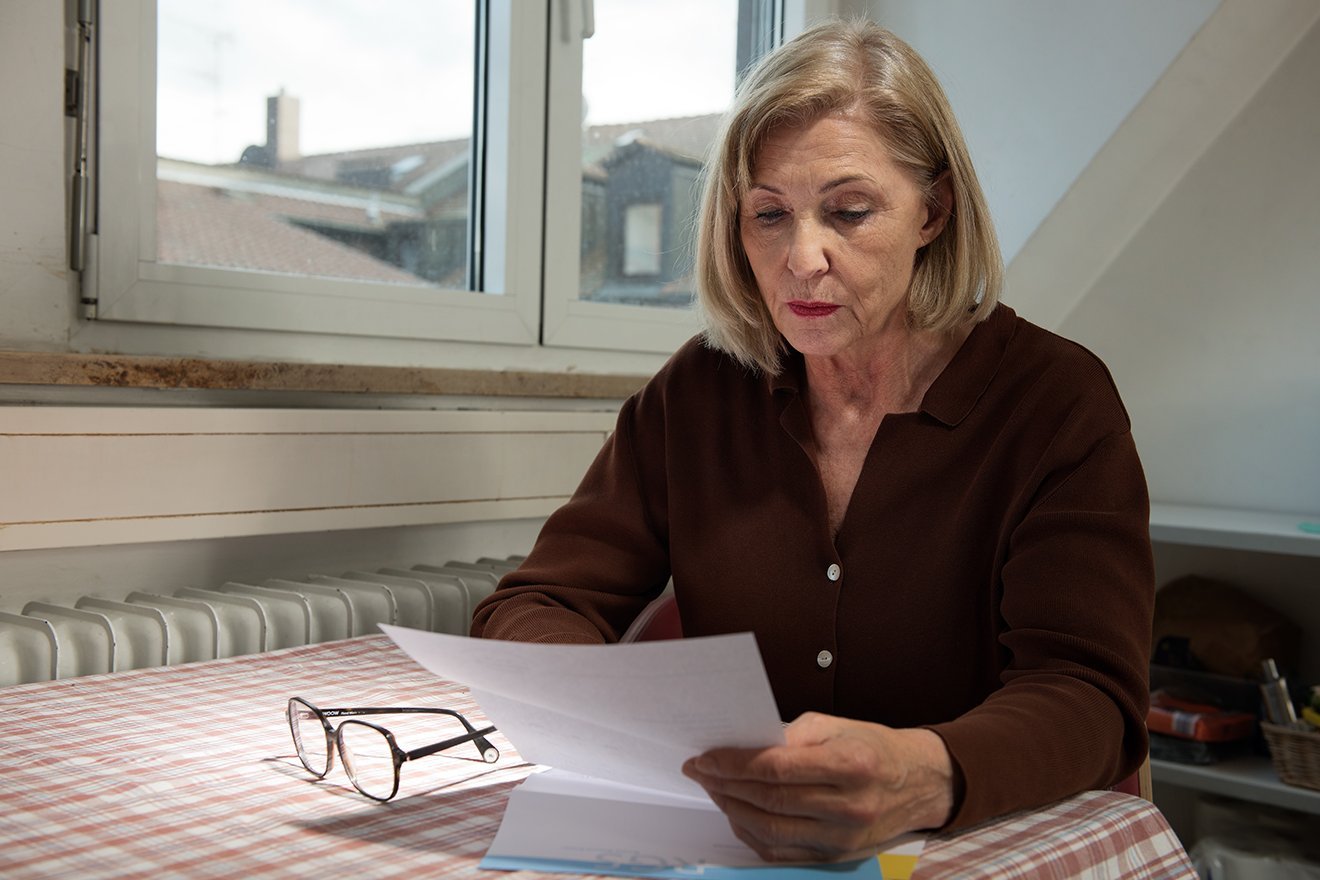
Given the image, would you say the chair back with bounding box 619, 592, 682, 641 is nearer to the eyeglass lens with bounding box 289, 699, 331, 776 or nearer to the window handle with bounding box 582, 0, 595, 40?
the eyeglass lens with bounding box 289, 699, 331, 776

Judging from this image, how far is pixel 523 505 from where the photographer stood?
1990 millimetres

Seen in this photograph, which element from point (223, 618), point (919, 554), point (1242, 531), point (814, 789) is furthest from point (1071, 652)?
point (1242, 531)

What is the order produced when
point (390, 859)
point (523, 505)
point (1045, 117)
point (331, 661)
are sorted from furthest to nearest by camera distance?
point (1045, 117) → point (523, 505) → point (331, 661) → point (390, 859)

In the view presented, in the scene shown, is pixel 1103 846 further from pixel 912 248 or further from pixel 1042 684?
pixel 912 248

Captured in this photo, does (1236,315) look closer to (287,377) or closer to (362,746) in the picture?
(287,377)

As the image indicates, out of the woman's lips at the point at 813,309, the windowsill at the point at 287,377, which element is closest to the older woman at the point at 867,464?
the woman's lips at the point at 813,309

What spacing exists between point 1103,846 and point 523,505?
127 cm

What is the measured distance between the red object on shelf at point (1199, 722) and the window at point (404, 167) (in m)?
1.13

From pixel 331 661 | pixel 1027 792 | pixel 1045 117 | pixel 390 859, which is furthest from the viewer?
pixel 1045 117

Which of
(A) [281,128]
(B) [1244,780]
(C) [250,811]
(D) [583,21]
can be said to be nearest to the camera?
(C) [250,811]

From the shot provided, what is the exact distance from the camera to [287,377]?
169cm

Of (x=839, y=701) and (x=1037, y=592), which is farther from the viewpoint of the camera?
(x=839, y=701)

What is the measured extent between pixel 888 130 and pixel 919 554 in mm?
414

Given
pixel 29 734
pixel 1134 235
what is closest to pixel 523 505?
pixel 29 734
